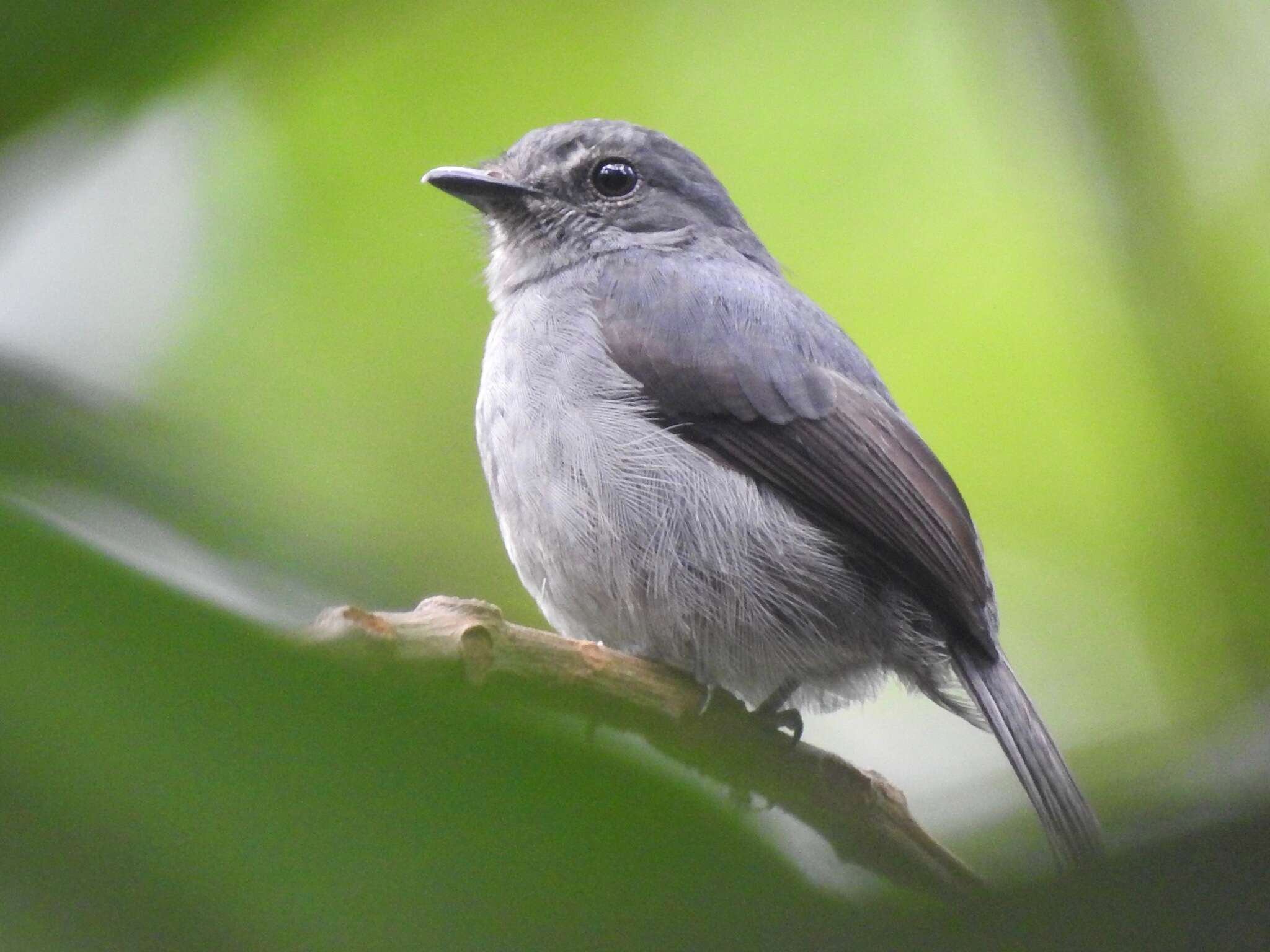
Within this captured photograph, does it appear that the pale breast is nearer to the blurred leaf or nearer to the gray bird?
the gray bird

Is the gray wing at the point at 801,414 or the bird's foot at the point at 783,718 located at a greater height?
the gray wing at the point at 801,414

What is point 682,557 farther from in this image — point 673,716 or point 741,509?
point 673,716

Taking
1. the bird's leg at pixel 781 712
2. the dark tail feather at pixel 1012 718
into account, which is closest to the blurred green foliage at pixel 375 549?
the dark tail feather at pixel 1012 718

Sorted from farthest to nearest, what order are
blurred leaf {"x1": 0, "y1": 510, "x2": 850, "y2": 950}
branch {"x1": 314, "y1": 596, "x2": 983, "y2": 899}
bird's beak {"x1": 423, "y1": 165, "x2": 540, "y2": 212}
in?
bird's beak {"x1": 423, "y1": 165, "x2": 540, "y2": 212}
branch {"x1": 314, "y1": 596, "x2": 983, "y2": 899}
blurred leaf {"x1": 0, "y1": 510, "x2": 850, "y2": 950}

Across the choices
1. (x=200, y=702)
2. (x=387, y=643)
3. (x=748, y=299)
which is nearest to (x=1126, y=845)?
(x=200, y=702)

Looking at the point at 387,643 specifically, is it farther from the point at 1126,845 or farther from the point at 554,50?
the point at 554,50

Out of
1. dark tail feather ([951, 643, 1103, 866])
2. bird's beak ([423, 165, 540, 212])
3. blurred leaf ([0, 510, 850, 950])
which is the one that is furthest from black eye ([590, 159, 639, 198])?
blurred leaf ([0, 510, 850, 950])

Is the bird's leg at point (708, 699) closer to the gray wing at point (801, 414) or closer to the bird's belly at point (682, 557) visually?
the bird's belly at point (682, 557)
